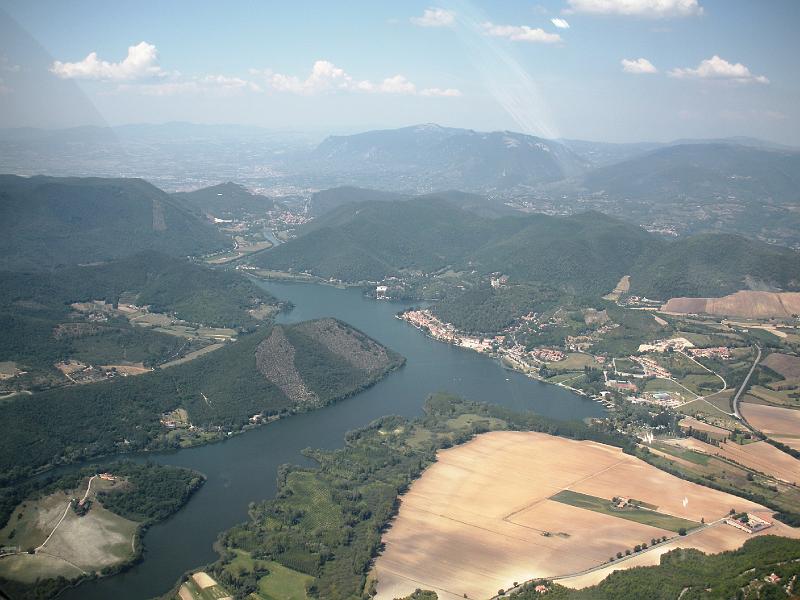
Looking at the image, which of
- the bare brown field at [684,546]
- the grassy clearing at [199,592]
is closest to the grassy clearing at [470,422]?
the bare brown field at [684,546]

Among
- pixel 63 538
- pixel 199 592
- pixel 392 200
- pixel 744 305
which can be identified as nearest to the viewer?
pixel 199 592

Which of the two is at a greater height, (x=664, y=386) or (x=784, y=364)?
(x=784, y=364)

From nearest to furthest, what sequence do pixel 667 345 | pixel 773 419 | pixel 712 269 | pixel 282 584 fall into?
1. pixel 282 584
2. pixel 773 419
3. pixel 667 345
4. pixel 712 269

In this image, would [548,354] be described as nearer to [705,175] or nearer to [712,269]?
[712,269]

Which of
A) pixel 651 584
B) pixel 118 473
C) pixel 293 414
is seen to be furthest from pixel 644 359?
pixel 118 473

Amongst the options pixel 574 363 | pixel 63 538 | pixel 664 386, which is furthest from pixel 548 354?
pixel 63 538

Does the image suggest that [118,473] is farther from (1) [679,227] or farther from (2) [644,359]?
(1) [679,227]
